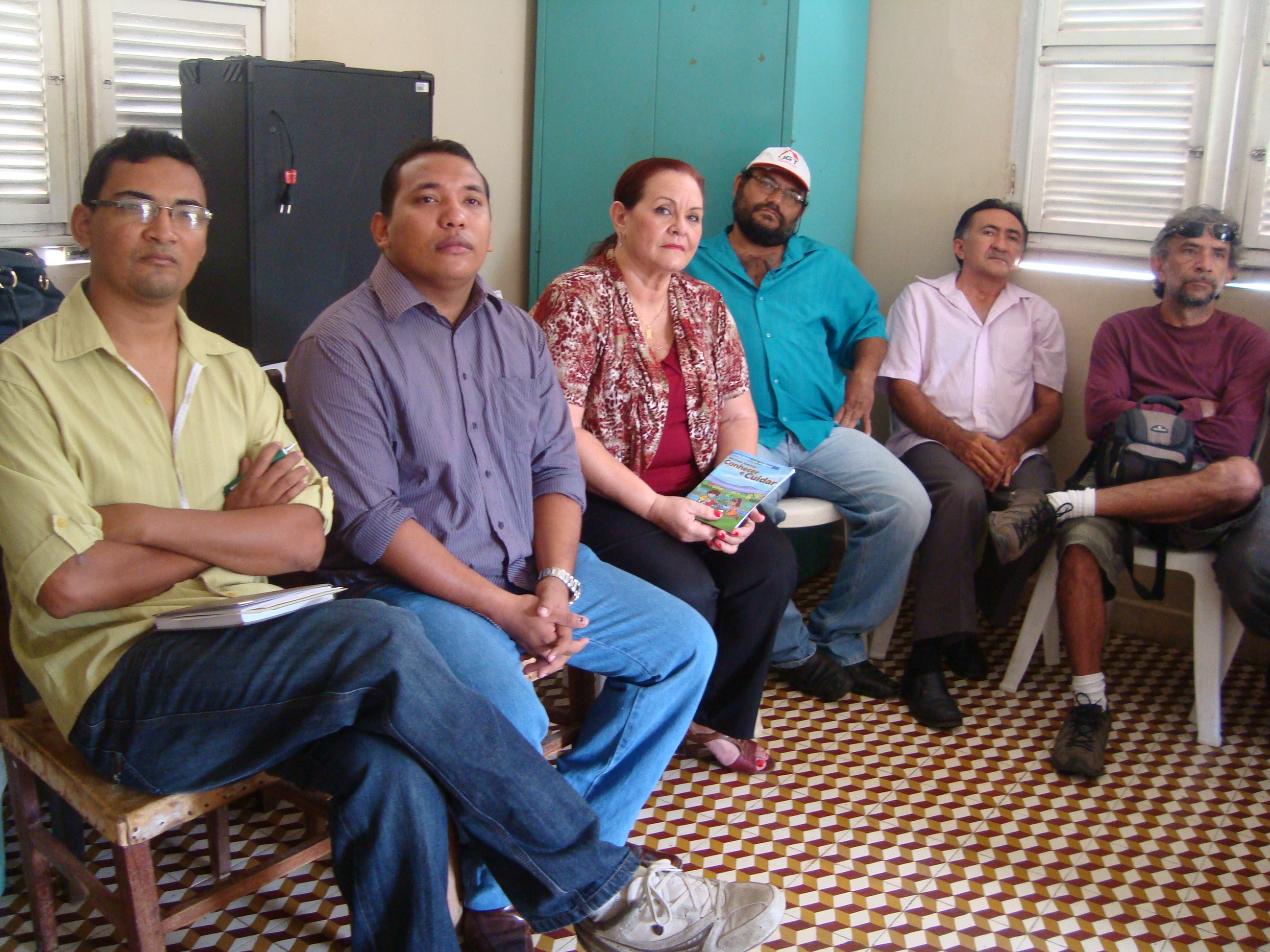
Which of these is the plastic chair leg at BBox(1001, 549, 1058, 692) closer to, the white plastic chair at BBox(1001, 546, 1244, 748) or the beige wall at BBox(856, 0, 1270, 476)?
the white plastic chair at BBox(1001, 546, 1244, 748)

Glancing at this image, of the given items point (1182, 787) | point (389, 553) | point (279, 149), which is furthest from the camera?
point (279, 149)

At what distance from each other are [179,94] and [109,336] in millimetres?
1720

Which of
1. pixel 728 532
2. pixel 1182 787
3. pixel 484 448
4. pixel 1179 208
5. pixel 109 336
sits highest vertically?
pixel 1179 208

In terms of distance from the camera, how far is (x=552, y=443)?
2.16m

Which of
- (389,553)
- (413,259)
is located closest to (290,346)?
(413,259)

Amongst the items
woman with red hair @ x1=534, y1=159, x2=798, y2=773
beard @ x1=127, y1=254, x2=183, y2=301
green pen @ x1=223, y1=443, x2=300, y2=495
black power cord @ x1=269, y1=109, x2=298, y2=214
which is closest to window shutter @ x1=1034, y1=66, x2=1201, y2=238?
woman with red hair @ x1=534, y1=159, x2=798, y2=773

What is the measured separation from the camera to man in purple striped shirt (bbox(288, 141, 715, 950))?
→ 1.85 metres

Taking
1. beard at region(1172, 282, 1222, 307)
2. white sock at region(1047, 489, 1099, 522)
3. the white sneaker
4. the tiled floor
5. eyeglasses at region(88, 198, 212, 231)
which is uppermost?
eyeglasses at region(88, 198, 212, 231)

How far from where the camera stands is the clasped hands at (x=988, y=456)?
3.09 meters

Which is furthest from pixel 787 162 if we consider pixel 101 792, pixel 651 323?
pixel 101 792

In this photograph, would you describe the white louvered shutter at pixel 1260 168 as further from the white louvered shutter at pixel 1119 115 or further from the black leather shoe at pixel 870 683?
the black leather shoe at pixel 870 683

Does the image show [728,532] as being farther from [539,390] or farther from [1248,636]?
[1248,636]

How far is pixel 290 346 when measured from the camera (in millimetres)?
2916

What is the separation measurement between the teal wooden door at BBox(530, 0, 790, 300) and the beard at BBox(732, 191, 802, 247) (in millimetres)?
253
